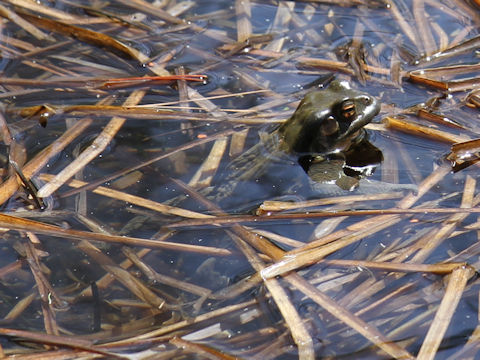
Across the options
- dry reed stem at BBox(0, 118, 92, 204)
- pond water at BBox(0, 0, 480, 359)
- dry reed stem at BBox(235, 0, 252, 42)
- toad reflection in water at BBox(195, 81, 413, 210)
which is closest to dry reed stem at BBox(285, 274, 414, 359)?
pond water at BBox(0, 0, 480, 359)

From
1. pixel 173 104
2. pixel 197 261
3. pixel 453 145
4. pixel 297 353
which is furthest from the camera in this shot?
pixel 173 104

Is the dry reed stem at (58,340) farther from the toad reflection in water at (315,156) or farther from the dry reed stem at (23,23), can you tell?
the dry reed stem at (23,23)

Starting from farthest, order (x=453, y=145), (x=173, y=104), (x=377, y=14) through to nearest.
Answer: (x=377, y=14), (x=173, y=104), (x=453, y=145)

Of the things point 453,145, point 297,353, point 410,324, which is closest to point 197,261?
point 297,353

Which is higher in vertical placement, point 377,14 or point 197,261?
point 377,14

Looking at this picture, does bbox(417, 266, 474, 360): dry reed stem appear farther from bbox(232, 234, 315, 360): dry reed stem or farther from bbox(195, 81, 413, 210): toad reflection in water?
bbox(195, 81, 413, 210): toad reflection in water

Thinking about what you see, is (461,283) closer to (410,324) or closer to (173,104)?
(410,324)

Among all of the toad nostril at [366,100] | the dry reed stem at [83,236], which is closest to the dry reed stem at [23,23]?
the dry reed stem at [83,236]
